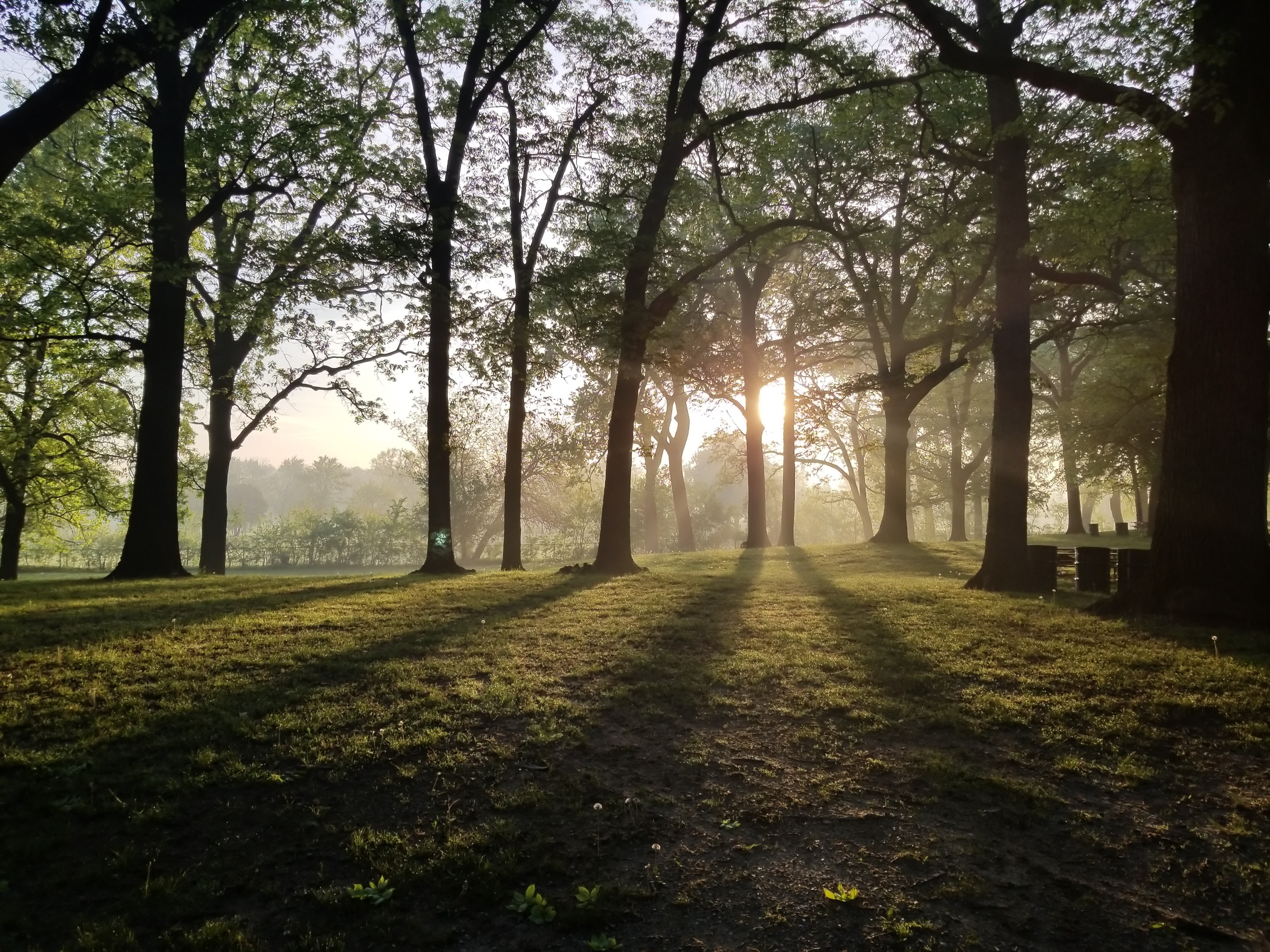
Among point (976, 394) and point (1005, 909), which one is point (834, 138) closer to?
point (1005, 909)

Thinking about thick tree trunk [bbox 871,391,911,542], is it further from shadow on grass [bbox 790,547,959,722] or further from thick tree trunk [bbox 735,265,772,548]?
shadow on grass [bbox 790,547,959,722]

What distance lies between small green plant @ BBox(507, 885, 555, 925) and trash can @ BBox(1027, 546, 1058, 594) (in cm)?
1088

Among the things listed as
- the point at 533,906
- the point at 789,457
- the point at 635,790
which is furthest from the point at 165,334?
the point at 789,457

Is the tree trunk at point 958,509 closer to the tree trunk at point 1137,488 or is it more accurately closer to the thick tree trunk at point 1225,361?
the tree trunk at point 1137,488

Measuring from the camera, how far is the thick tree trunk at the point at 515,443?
692 inches

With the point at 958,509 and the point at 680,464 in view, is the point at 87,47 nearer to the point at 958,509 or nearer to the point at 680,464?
the point at 680,464

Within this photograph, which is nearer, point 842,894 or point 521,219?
point 842,894

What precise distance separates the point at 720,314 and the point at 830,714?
80.9 feet

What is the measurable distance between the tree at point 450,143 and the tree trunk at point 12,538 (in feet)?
49.2

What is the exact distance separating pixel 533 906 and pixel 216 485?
72.5ft

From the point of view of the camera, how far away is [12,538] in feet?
70.9

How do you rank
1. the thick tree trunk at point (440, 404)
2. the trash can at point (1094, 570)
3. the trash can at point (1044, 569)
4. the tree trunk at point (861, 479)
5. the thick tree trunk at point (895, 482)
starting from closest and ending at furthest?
the trash can at point (1094, 570) < the trash can at point (1044, 569) < the thick tree trunk at point (440, 404) < the thick tree trunk at point (895, 482) < the tree trunk at point (861, 479)

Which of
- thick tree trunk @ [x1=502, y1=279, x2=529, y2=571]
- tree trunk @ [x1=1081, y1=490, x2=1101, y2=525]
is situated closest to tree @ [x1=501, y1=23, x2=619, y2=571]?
thick tree trunk @ [x1=502, y1=279, x2=529, y2=571]

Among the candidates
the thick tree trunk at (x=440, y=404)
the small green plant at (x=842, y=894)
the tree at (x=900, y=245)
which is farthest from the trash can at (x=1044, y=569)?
the thick tree trunk at (x=440, y=404)
